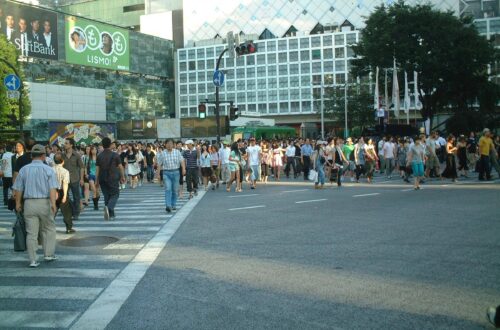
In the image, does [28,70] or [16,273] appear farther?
[28,70]

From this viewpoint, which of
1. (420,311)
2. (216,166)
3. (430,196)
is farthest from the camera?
(216,166)

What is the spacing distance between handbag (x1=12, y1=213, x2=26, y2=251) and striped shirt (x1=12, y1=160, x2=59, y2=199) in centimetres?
55

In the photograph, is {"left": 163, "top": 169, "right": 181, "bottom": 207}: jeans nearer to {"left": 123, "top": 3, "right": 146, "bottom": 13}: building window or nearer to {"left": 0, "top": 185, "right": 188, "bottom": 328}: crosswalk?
{"left": 0, "top": 185, "right": 188, "bottom": 328}: crosswalk

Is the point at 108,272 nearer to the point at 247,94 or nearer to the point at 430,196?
the point at 430,196

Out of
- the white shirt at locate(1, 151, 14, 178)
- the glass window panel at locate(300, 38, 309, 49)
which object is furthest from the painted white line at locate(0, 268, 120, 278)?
the glass window panel at locate(300, 38, 309, 49)

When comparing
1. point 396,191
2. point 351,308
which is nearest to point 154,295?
point 351,308

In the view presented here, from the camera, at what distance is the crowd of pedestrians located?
7.75m

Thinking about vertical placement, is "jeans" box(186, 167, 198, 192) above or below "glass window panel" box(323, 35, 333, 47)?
below

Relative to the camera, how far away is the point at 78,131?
197ft

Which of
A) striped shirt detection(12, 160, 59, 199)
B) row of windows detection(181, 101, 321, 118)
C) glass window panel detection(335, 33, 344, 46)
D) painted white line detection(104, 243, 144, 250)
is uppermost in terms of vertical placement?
glass window panel detection(335, 33, 344, 46)

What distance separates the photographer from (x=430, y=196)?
15.4m

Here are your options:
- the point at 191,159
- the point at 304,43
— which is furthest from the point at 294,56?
the point at 191,159

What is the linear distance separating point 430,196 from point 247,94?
264 feet

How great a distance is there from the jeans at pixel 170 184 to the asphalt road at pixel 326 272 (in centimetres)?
168
